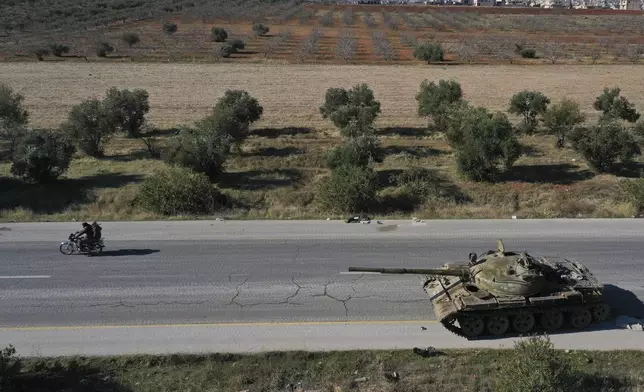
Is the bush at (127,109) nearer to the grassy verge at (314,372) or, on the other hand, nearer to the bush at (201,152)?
the bush at (201,152)

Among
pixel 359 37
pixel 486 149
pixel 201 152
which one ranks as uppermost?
pixel 359 37

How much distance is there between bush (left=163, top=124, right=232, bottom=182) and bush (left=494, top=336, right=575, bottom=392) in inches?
828

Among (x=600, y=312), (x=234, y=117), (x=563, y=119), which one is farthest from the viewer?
(x=563, y=119)

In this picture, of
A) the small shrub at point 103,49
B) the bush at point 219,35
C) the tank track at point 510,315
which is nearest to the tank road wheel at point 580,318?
the tank track at point 510,315

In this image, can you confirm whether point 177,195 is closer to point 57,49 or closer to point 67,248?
point 67,248

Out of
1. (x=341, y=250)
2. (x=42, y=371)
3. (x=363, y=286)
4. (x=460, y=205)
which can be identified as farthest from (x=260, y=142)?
(x=42, y=371)

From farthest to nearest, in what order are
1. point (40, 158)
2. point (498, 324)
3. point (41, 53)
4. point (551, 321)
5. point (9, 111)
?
point (41, 53), point (9, 111), point (40, 158), point (551, 321), point (498, 324)

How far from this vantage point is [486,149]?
2919 centimetres

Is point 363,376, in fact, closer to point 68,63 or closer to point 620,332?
point 620,332

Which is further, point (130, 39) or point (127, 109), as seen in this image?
point (130, 39)

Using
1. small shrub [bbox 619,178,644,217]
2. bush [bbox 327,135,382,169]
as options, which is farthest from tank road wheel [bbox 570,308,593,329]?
bush [bbox 327,135,382,169]

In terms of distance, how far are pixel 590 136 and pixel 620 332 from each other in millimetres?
18550

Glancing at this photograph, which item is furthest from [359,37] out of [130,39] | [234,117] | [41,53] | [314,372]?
[314,372]

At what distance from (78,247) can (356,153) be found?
14.9 metres
